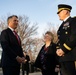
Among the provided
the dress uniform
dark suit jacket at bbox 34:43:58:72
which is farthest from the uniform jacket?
dark suit jacket at bbox 34:43:58:72

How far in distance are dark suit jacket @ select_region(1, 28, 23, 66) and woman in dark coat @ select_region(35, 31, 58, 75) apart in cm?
128

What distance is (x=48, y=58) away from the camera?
23.7 ft

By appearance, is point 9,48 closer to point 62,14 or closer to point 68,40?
point 62,14

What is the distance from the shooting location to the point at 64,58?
196 inches

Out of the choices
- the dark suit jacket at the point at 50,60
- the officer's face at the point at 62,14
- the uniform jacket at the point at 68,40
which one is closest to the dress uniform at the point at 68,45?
the uniform jacket at the point at 68,40

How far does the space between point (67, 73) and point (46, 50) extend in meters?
2.46

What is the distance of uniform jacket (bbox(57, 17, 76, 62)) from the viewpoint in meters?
4.85

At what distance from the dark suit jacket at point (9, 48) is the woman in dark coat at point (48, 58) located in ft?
4.20

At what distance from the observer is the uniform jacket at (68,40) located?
4848 mm

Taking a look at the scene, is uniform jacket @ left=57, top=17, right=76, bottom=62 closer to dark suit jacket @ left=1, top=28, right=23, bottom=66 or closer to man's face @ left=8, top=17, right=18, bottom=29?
dark suit jacket @ left=1, top=28, right=23, bottom=66

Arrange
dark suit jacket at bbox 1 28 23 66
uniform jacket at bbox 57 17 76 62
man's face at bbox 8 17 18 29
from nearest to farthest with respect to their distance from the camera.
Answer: uniform jacket at bbox 57 17 76 62 → dark suit jacket at bbox 1 28 23 66 → man's face at bbox 8 17 18 29

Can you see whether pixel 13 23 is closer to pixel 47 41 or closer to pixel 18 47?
pixel 18 47

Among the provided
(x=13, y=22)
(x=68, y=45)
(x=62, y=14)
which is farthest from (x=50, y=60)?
(x=68, y=45)

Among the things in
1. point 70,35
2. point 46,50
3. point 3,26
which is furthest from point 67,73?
point 3,26
